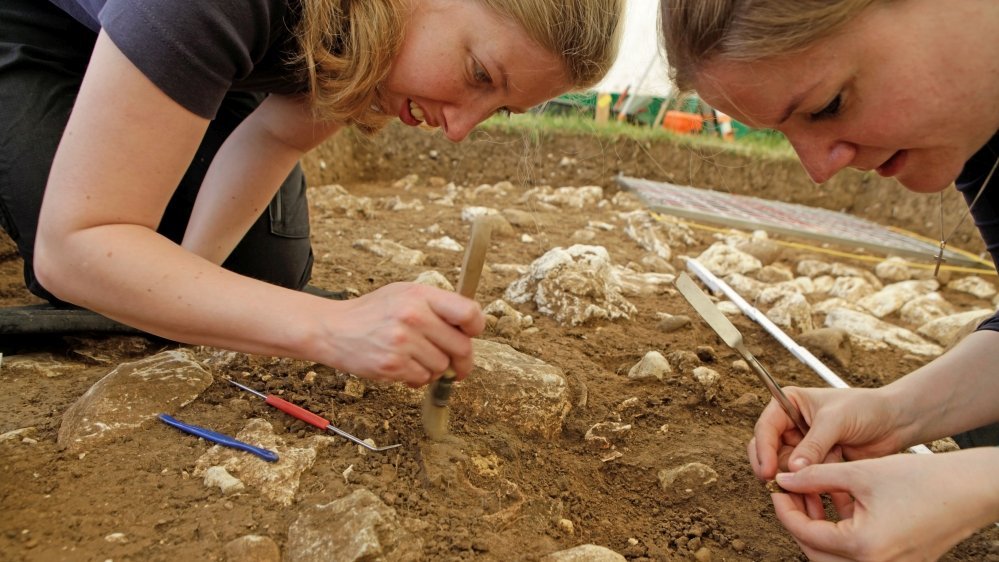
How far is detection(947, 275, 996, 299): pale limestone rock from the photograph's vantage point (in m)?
3.36

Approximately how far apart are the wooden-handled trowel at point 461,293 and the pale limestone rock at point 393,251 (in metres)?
1.24

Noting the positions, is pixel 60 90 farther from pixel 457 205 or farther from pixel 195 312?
pixel 457 205

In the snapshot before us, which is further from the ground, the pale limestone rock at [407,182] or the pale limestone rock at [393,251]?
the pale limestone rock at [393,251]

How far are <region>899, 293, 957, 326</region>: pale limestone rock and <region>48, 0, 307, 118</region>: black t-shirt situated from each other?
2.70 metres

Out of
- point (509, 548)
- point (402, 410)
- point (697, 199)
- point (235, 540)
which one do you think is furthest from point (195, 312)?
point (697, 199)

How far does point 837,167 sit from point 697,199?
149 inches

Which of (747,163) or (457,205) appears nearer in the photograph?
(457,205)

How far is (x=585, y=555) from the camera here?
108 centimetres

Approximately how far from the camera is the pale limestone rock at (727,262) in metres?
3.05

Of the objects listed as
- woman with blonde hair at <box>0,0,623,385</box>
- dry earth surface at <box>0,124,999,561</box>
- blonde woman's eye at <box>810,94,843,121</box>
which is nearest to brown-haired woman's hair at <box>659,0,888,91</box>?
blonde woman's eye at <box>810,94,843,121</box>

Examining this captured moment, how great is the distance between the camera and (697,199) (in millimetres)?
4875

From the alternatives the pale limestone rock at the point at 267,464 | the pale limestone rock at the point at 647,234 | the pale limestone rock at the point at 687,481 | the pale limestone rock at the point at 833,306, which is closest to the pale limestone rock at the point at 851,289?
the pale limestone rock at the point at 833,306

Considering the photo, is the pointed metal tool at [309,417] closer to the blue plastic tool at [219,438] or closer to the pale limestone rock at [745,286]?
the blue plastic tool at [219,438]

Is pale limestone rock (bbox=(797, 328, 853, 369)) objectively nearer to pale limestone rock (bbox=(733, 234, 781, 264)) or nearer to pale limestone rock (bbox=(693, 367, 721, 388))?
pale limestone rock (bbox=(693, 367, 721, 388))
